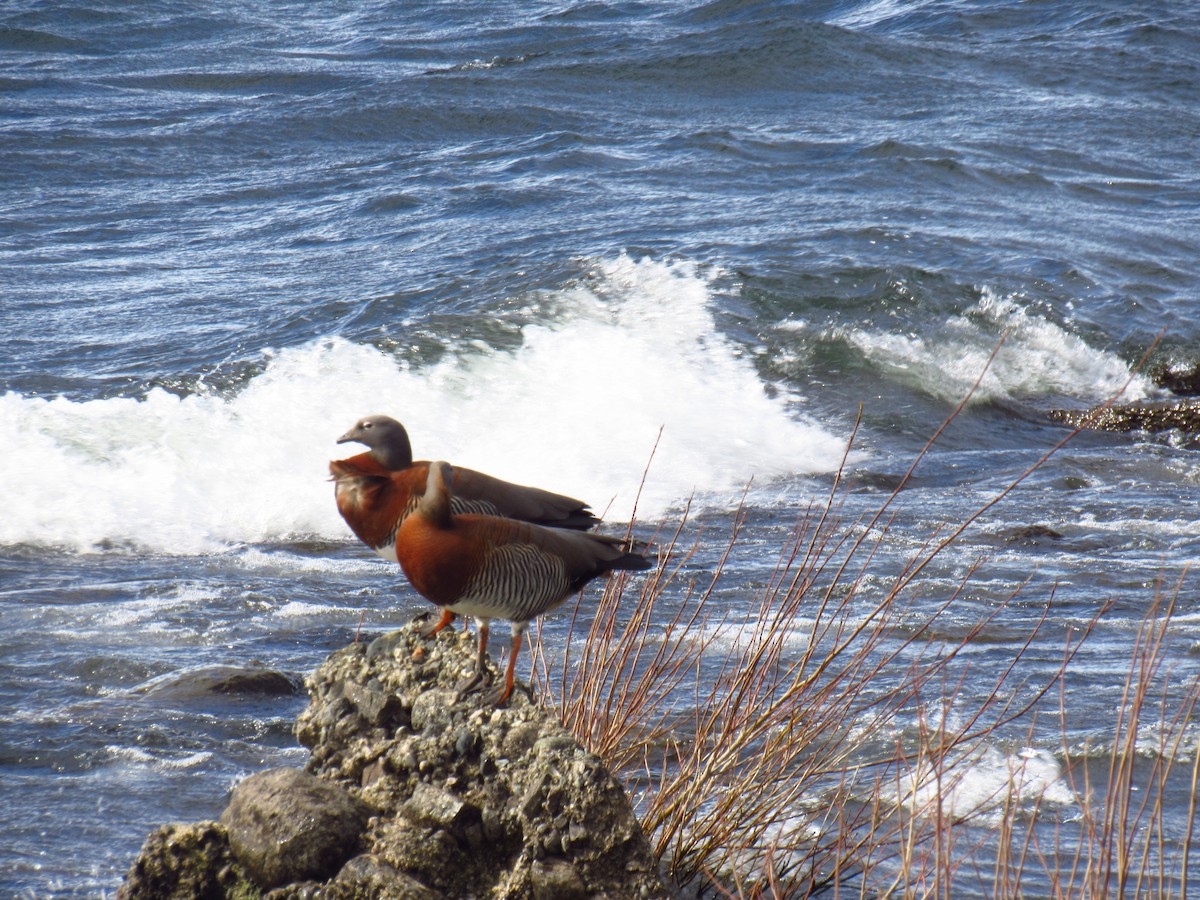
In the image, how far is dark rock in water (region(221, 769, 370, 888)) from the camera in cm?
343

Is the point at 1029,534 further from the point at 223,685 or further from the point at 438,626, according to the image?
the point at 438,626

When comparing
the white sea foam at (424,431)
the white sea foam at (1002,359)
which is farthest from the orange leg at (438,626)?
the white sea foam at (1002,359)

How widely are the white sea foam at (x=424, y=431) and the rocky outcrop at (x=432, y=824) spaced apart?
4.59 meters

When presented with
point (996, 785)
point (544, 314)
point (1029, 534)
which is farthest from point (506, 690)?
point (544, 314)

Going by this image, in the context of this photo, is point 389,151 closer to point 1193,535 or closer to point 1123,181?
point 1123,181

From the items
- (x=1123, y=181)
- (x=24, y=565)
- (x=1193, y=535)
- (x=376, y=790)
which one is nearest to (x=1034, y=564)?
(x=1193, y=535)

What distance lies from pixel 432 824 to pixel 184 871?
643mm

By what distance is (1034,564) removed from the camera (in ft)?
23.7

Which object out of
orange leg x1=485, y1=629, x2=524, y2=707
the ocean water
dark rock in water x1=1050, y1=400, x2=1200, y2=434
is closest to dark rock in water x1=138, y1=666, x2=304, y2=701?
the ocean water

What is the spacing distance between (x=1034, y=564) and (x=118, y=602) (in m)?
4.69

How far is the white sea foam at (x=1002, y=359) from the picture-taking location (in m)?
12.0

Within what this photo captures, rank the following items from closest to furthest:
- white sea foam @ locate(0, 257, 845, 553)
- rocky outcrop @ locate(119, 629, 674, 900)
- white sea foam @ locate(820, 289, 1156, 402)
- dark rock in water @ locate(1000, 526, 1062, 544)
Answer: rocky outcrop @ locate(119, 629, 674, 900), dark rock in water @ locate(1000, 526, 1062, 544), white sea foam @ locate(0, 257, 845, 553), white sea foam @ locate(820, 289, 1156, 402)

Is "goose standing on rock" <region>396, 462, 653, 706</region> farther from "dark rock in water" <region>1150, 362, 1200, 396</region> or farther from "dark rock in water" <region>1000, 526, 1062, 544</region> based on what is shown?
"dark rock in water" <region>1150, 362, 1200, 396</region>

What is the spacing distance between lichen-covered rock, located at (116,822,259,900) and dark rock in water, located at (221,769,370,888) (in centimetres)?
5
